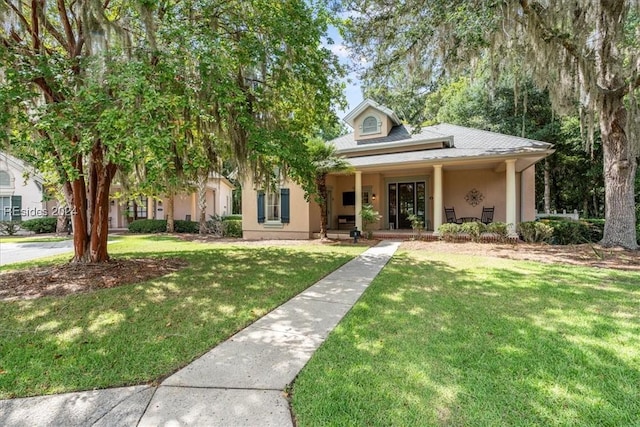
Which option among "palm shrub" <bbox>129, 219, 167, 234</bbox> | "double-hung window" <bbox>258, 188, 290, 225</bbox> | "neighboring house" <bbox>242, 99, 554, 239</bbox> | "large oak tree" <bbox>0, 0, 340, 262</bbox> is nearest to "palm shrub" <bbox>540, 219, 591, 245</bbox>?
"neighboring house" <bbox>242, 99, 554, 239</bbox>

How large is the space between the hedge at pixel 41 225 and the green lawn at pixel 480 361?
792 inches

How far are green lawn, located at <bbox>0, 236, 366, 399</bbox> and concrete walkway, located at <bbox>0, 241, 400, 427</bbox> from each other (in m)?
0.16

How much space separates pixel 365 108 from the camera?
13.8 meters

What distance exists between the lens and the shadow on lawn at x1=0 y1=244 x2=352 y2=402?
8.84ft

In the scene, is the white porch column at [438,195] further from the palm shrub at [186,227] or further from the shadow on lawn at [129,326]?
the palm shrub at [186,227]

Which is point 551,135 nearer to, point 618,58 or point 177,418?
point 618,58

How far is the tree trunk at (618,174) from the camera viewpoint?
860 centimetres

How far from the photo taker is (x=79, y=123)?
14.7ft

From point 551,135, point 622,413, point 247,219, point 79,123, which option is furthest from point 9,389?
point 551,135

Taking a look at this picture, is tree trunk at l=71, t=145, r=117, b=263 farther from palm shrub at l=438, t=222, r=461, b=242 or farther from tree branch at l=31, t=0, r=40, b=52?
palm shrub at l=438, t=222, r=461, b=242

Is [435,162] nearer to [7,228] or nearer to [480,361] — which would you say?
[480,361]

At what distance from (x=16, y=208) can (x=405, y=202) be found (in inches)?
858

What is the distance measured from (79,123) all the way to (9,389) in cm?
348

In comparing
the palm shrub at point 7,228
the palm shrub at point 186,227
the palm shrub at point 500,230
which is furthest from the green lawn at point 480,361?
the palm shrub at point 7,228
